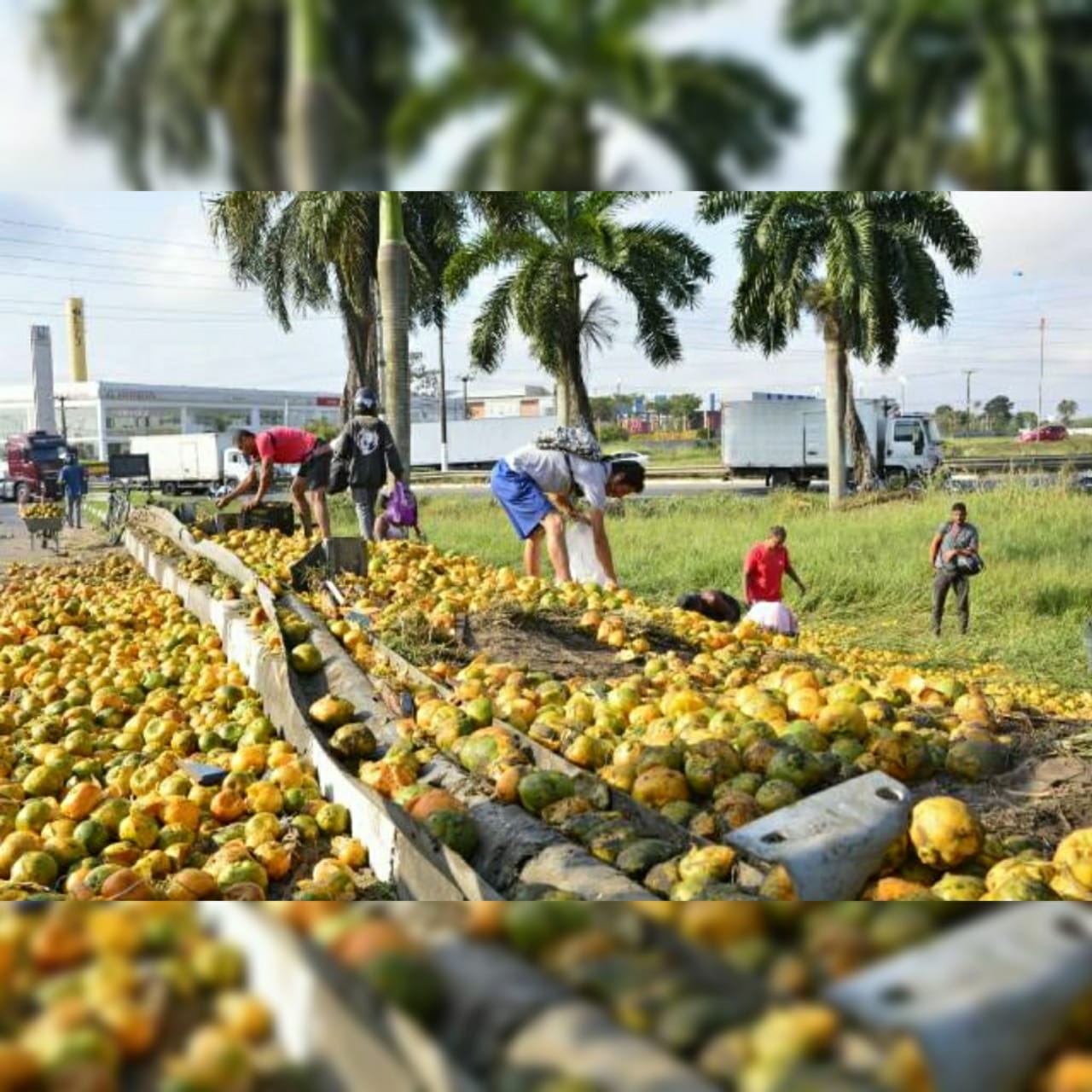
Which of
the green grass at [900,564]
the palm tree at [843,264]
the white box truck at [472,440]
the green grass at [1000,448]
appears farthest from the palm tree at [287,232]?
the white box truck at [472,440]

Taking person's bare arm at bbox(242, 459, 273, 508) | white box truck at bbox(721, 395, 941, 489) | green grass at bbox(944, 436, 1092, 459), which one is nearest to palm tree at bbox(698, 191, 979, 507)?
person's bare arm at bbox(242, 459, 273, 508)

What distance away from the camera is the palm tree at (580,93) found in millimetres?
1113

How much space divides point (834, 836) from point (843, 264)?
164 inches

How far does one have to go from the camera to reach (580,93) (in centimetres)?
123

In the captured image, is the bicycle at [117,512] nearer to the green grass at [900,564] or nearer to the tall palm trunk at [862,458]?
the green grass at [900,564]

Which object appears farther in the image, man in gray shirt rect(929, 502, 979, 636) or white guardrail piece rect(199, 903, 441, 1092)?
man in gray shirt rect(929, 502, 979, 636)

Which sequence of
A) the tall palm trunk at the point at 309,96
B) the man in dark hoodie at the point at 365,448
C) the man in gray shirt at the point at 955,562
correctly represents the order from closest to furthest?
the tall palm trunk at the point at 309,96, the man in dark hoodie at the point at 365,448, the man in gray shirt at the point at 955,562

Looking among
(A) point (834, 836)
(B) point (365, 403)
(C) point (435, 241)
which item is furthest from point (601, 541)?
(A) point (834, 836)

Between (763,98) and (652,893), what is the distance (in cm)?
156

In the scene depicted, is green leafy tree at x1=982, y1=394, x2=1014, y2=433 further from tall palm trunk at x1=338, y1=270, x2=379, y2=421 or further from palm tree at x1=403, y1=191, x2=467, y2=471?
tall palm trunk at x1=338, y1=270, x2=379, y2=421

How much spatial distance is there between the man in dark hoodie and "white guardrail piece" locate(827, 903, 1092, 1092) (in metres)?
8.36

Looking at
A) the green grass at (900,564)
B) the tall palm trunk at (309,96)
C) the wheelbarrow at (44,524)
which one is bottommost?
the green grass at (900,564)

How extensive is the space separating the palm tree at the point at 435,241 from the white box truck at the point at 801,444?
4.25m

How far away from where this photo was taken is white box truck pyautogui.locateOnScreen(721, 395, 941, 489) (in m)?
14.8
